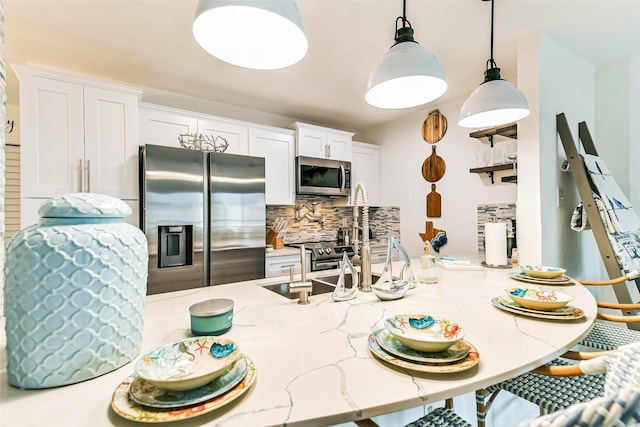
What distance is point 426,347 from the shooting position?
739 millimetres

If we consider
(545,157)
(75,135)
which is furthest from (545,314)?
(75,135)

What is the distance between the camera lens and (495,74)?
1.63 metres

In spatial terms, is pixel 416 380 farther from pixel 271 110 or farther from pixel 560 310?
pixel 271 110

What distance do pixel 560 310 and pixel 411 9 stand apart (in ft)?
6.06

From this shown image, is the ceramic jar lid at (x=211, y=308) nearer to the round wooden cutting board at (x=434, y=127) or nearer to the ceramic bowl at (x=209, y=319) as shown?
the ceramic bowl at (x=209, y=319)

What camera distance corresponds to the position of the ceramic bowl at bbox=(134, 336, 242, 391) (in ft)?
1.91

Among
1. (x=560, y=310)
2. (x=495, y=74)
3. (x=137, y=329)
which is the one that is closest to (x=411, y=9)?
(x=495, y=74)

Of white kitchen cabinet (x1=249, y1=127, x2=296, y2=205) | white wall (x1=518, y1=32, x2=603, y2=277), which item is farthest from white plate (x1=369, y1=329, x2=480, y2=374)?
white kitchen cabinet (x1=249, y1=127, x2=296, y2=205)

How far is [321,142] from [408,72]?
2610 mm

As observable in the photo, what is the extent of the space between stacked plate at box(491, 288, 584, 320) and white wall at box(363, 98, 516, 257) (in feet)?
5.75

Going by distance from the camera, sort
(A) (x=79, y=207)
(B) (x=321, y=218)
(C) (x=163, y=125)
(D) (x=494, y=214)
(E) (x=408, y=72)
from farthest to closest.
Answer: (B) (x=321, y=218)
(D) (x=494, y=214)
(C) (x=163, y=125)
(E) (x=408, y=72)
(A) (x=79, y=207)

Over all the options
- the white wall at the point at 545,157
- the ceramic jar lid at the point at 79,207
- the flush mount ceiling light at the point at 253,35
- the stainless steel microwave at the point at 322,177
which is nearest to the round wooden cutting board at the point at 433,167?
the stainless steel microwave at the point at 322,177

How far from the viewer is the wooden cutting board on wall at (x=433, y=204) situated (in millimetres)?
3492

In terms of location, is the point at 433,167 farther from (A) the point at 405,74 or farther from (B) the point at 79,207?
(B) the point at 79,207
